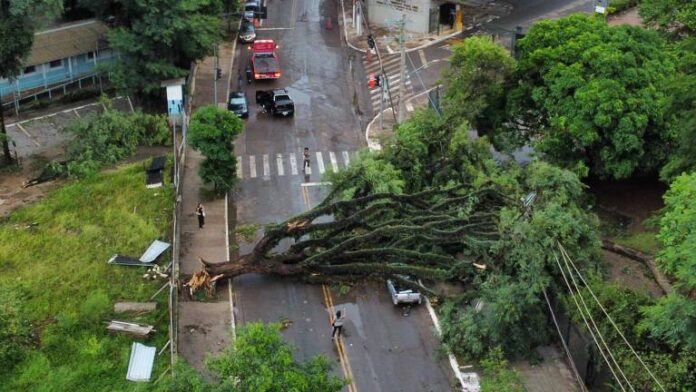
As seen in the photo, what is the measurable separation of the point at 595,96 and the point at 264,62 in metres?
29.2

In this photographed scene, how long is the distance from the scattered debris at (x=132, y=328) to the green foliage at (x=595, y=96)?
76.5 ft

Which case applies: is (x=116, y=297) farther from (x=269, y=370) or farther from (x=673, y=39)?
(x=673, y=39)

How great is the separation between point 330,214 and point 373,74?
25.6 m

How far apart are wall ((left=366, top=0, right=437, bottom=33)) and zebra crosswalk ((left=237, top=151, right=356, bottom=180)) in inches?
858

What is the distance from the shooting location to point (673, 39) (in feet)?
173

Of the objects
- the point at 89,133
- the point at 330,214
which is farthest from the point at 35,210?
the point at 330,214

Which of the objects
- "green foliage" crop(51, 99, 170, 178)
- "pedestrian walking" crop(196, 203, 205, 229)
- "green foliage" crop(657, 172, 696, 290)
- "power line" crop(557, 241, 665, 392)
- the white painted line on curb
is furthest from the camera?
"green foliage" crop(51, 99, 170, 178)

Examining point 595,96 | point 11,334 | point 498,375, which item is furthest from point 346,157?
point 11,334

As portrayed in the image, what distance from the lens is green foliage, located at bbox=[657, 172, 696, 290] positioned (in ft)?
88.1

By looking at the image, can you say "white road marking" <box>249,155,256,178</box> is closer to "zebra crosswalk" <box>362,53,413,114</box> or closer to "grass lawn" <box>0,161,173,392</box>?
"grass lawn" <box>0,161,173,392</box>

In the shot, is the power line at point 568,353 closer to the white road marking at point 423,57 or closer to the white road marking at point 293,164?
the white road marking at point 293,164

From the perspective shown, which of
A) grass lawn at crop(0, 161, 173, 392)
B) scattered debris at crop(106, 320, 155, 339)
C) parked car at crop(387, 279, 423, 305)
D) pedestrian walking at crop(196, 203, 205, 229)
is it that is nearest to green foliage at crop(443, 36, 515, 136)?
parked car at crop(387, 279, 423, 305)

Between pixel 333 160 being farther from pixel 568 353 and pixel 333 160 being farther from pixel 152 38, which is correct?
pixel 568 353

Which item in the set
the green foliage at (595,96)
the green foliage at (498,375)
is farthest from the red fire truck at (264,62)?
the green foliage at (498,375)
